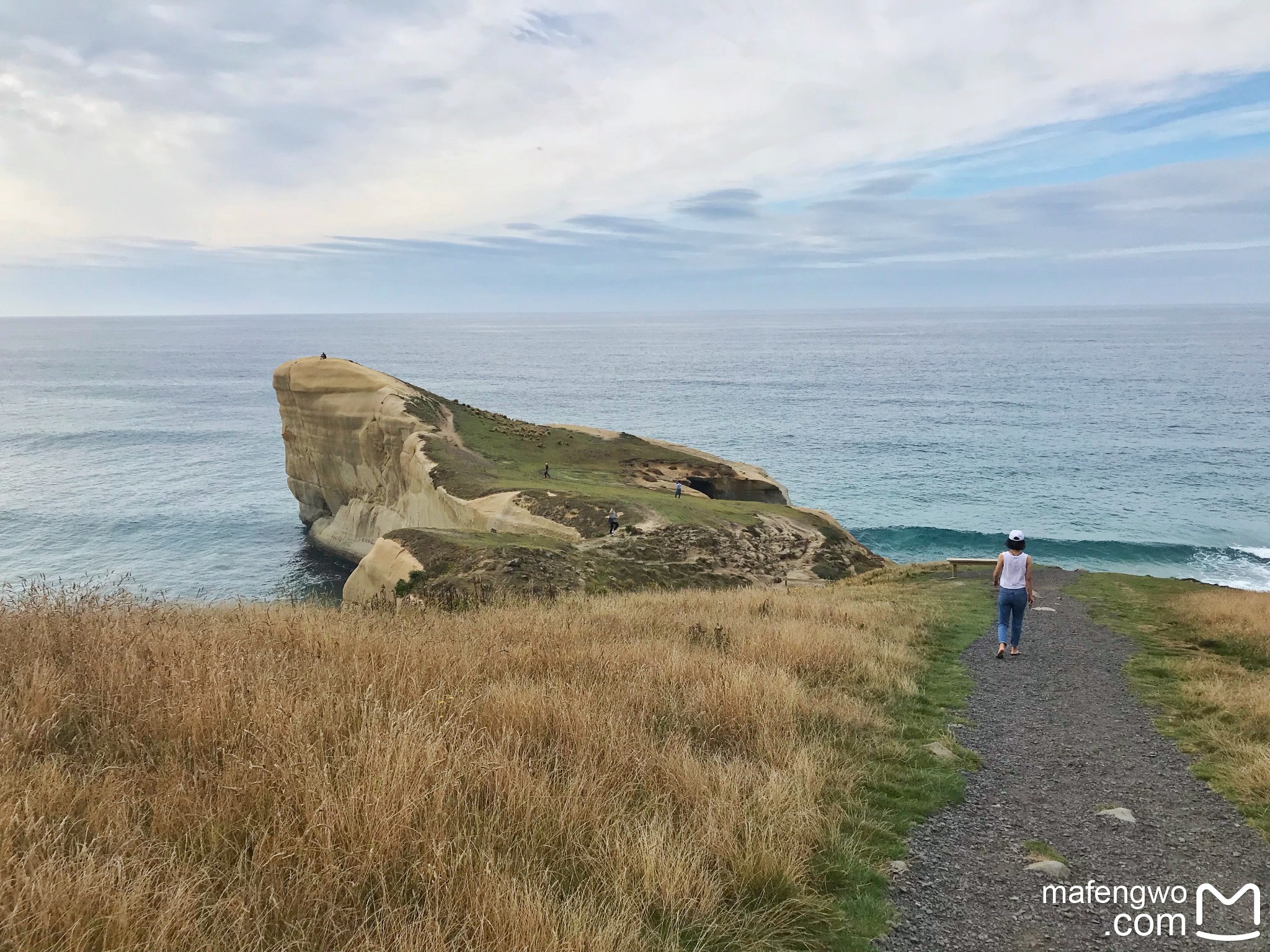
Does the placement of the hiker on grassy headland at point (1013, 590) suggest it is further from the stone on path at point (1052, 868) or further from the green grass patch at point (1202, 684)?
the stone on path at point (1052, 868)

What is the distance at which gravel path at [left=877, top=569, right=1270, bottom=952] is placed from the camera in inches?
190

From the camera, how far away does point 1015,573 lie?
1357cm

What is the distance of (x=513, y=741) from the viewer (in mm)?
5863

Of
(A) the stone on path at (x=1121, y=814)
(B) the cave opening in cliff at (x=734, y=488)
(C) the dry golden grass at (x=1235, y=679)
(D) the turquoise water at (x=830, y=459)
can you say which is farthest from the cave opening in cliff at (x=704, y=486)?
(A) the stone on path at (x=1121, y=814)

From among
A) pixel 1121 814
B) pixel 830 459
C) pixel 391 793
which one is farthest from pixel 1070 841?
pixel 830 459

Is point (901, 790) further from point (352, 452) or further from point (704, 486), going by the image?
point (352, 452)

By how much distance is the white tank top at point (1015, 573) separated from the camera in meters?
13.5

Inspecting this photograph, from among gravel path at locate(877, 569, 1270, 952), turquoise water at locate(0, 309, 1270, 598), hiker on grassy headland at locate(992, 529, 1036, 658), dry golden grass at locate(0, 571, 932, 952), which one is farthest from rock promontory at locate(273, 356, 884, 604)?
gravel path at locate(877, 569, 1270, 952)

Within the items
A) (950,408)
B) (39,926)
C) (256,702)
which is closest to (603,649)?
(256,702)

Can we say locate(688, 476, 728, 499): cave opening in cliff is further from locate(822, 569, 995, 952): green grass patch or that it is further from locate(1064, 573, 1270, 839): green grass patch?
locate(822, 569, 995, 952): green grass patch

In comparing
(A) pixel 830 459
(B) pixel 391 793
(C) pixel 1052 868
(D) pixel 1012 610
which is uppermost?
(B) pixel 391 793

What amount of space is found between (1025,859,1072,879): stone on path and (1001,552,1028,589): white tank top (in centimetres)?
868

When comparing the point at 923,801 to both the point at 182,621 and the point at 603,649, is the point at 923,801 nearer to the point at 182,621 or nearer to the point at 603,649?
the point at 603,649

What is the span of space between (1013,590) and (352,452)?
37.7 meters
